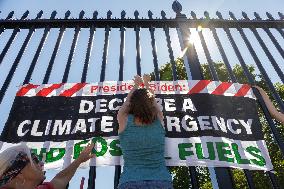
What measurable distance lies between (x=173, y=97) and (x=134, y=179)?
6.61 ft

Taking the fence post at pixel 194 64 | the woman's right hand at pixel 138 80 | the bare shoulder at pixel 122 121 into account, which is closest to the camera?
the bare shoulder at pixel 122 121

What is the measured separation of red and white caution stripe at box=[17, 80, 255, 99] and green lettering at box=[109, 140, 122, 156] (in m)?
0.88

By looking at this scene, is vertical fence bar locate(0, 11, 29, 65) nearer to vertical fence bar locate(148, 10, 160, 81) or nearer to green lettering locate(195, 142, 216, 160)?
vertical fence bar locate(148, 10, 160, 81)

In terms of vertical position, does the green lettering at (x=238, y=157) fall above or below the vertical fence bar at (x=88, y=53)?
below

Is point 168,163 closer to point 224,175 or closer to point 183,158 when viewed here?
point 183,158

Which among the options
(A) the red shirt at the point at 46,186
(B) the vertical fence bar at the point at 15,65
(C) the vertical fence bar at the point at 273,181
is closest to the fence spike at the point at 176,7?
(B) the vertical fence bar at the point at 15,65

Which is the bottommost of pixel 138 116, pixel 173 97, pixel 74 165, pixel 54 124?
pixel 74 165

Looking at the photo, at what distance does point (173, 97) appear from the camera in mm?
5121

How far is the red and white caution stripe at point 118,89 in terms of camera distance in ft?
17.0

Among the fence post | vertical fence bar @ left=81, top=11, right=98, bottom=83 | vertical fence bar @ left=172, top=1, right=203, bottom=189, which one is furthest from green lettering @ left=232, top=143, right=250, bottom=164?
vertical fence bar @ left=81, top=11, right=98, bottom=83

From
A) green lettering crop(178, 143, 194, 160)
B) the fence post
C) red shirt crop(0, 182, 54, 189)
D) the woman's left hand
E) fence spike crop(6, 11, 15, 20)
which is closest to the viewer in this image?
red shirt crop(0, 182, 54, 189)

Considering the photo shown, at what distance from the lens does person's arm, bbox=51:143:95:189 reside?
3400mm

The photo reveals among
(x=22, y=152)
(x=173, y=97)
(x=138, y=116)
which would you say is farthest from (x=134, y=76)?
(x=22, y=152)

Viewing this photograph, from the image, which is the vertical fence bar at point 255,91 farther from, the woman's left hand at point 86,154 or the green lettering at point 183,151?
the woman's left hand at point 86,154
